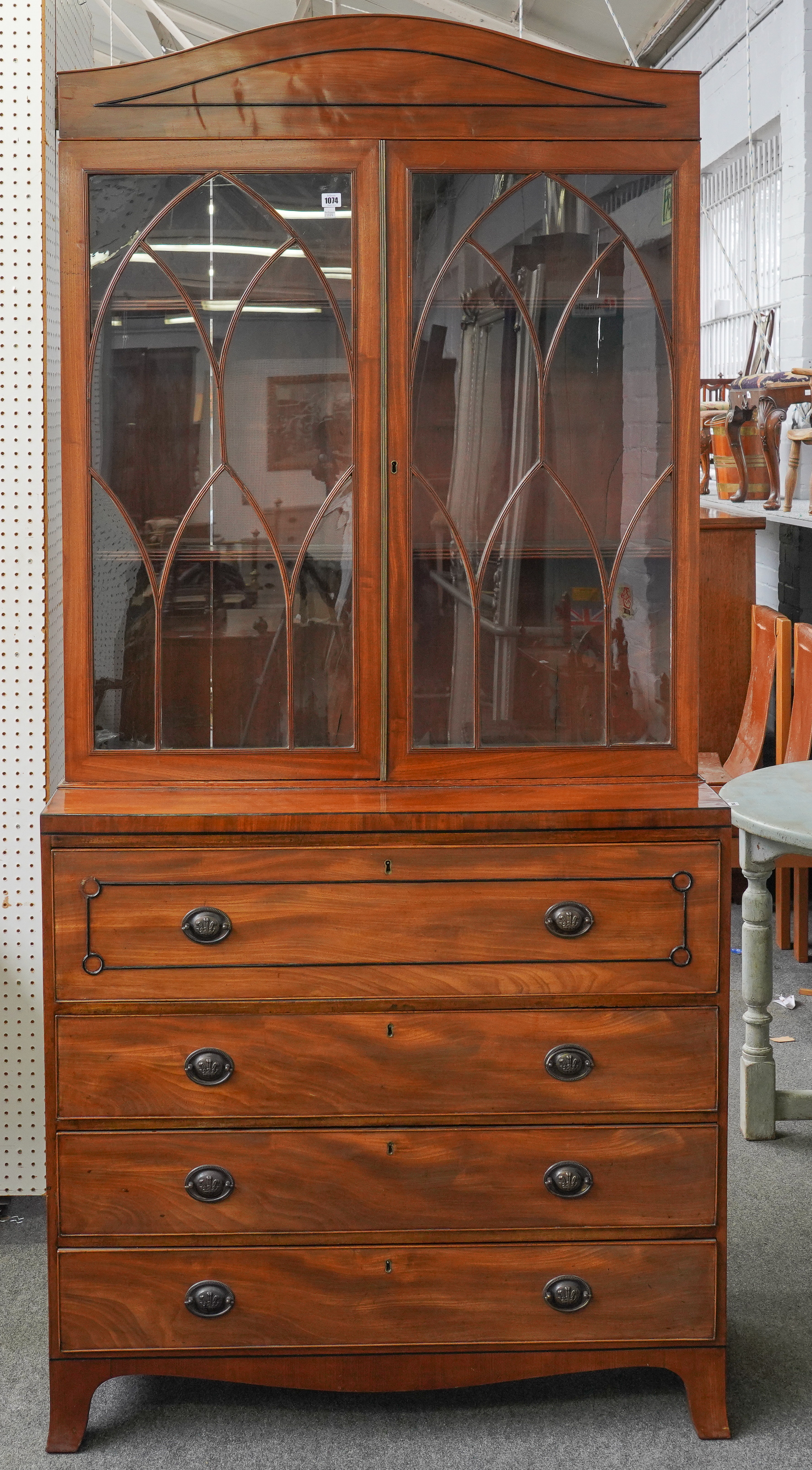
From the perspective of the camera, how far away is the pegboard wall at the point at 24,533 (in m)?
2.38

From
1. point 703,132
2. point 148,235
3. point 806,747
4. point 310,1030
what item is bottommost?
point 310,1030

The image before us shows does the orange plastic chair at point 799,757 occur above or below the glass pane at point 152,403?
below

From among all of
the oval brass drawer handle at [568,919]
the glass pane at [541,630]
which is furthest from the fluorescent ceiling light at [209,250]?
the oval brass drawer handle at [568,919]

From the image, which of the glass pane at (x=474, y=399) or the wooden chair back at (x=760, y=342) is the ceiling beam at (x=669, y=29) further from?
the glass pane at (x=474, y=399)

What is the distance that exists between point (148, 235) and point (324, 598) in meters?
0.61

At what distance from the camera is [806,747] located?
3762 millimetres

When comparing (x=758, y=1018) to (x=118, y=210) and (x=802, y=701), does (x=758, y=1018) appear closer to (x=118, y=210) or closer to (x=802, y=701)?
(x=802, y=701)

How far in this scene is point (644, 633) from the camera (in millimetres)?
2057

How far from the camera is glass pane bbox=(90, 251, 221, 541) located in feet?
6.45

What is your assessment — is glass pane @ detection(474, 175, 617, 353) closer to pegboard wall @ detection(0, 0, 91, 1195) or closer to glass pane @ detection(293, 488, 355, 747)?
glass pane @ detection(293, 488, 355, 747)

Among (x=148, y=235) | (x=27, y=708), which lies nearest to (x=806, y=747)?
(x=27, y=708)

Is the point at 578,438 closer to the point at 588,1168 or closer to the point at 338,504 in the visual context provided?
the point at 338,504

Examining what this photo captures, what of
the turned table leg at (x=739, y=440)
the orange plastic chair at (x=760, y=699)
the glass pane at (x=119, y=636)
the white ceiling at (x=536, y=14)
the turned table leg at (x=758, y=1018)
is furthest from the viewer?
the white ceiling at (x=536, y=14)

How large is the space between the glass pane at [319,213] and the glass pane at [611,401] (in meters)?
0.36
